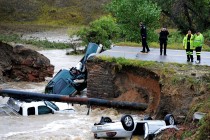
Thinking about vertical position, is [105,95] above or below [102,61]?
below

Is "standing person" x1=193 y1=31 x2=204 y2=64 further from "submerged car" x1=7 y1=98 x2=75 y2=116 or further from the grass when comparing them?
the grass

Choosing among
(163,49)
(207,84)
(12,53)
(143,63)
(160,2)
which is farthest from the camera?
(160,2)

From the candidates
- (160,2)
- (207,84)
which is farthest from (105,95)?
(160,2)

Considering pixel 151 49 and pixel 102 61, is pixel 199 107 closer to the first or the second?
pixel 102 61

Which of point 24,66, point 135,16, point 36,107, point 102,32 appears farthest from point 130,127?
point 102,32

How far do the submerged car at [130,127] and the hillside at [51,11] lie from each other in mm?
60555

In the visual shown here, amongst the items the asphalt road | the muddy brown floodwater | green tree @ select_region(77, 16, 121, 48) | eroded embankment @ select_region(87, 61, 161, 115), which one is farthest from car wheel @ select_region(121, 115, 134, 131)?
green tree @ select_region(77, 16, 121, 48)

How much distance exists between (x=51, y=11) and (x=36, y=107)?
5915 centimetres

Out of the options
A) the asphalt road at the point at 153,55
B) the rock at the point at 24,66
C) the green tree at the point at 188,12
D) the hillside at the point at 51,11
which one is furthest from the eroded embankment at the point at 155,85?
the hillside at the point at 51,11

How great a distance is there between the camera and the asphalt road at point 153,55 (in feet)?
89.1

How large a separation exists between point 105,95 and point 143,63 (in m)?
2.68

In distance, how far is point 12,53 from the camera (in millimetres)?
36250

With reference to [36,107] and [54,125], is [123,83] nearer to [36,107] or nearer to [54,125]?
[36,107]

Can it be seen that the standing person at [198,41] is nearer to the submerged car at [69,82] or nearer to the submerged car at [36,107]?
the submerged car at [69,82]
